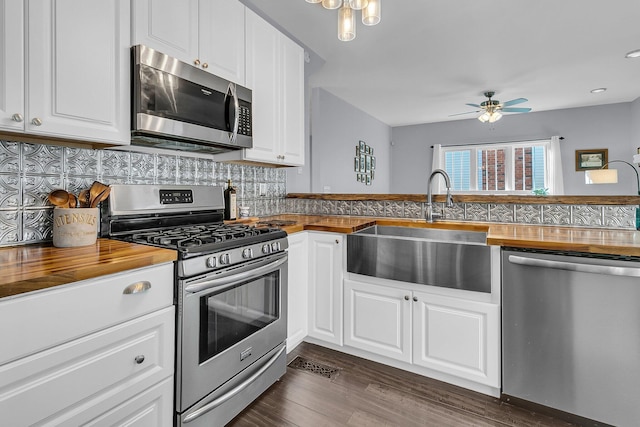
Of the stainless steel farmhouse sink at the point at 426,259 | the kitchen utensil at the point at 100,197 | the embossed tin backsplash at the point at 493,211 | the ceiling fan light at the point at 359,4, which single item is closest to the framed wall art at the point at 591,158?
the embossed tin backsplash at the point at 493,211

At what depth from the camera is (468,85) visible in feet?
14.5

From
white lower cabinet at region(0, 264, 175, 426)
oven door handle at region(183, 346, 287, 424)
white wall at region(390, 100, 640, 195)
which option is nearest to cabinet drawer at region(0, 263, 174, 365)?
white lower cabinet at region(0, 264, 175, 426)

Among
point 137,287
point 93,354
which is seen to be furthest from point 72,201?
point 93,354

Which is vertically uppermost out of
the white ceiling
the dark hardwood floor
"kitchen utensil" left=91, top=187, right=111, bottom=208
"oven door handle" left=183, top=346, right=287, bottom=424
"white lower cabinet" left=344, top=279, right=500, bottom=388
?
the white ceiling

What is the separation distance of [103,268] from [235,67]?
143cm

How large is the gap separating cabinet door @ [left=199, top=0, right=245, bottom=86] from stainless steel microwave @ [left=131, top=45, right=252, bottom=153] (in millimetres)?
84

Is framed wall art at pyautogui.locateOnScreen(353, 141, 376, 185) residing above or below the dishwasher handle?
above

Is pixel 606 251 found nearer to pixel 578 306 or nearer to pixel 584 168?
pixel 578 306

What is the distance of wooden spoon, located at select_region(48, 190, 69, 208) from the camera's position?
134 centimetres

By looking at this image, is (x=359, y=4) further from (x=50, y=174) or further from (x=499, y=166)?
(x=499, y=166)

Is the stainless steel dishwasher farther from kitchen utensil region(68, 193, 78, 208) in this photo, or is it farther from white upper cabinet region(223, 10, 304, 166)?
kitchen utensil region(68, 193, 78, 208)

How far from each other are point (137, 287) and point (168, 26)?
4.11 feet

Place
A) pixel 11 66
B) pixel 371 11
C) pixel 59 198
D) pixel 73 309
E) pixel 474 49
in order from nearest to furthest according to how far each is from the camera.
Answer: pixel 73 309 → pixel 11 66 → pixel 59 198 → pixel 371 11 → pixel 474 49

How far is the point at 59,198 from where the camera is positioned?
1360 millimetres
